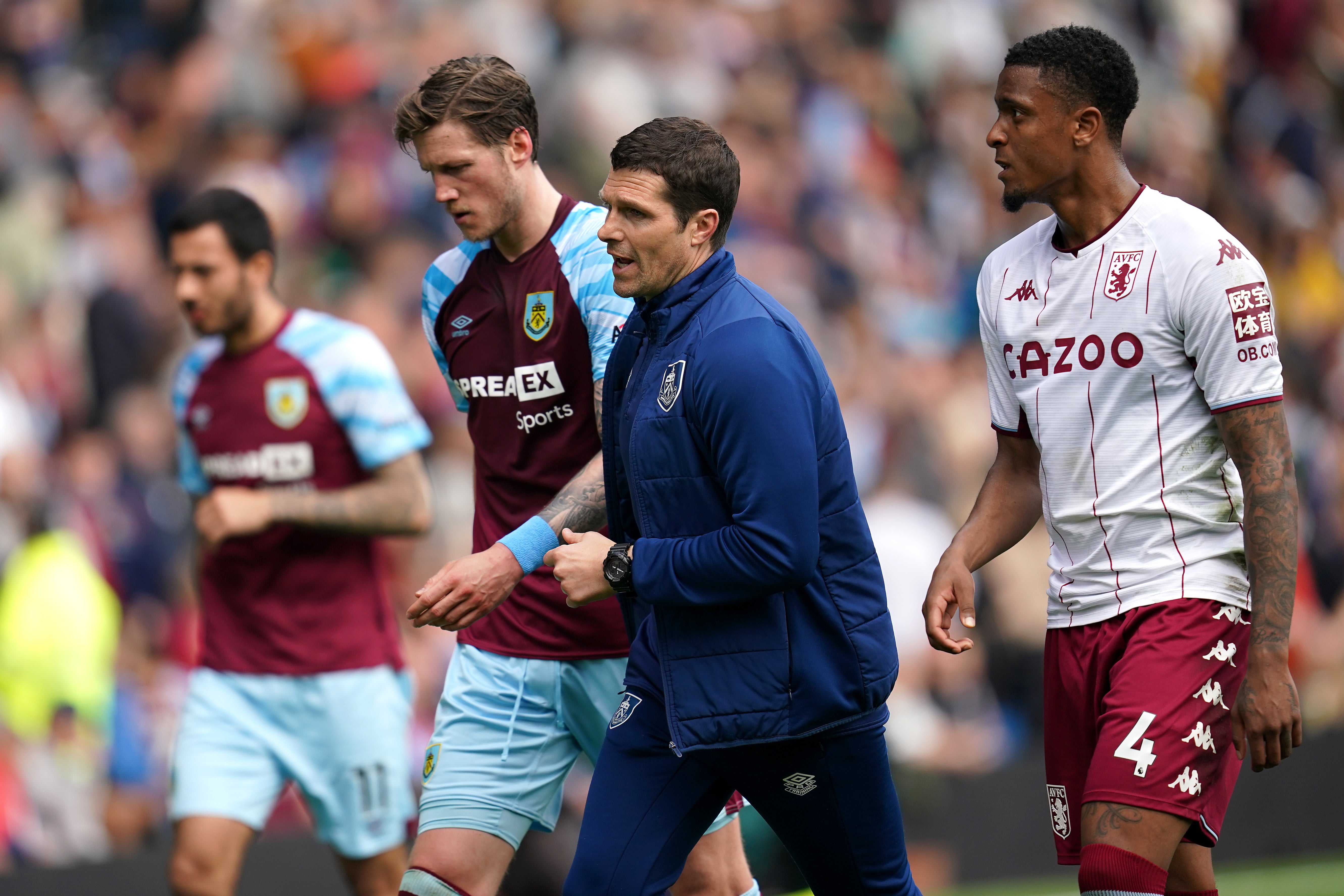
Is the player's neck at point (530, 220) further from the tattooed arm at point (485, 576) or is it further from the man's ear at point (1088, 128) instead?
the man's ear at point (1088, 128)

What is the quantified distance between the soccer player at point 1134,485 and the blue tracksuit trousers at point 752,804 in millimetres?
432

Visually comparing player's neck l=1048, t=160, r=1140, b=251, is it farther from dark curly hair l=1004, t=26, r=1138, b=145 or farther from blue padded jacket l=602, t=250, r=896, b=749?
blue padded jacket l=602, t=250, r=896, b=749

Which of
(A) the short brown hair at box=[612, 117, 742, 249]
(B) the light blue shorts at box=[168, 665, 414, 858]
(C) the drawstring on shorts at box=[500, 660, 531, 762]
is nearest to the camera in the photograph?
(A) the short brown hair at box=[612, 117, 742, 249]

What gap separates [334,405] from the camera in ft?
18.5

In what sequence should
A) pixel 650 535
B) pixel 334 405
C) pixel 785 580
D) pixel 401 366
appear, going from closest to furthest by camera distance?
pixel 785 580, pixel 650 535, pixel 334 405, pixel 401 366

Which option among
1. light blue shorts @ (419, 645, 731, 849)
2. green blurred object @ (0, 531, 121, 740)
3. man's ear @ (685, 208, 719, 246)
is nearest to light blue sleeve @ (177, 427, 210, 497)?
light blue shorts @ (419, 645, 731, 849)

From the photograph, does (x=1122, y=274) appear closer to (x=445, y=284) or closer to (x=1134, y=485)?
(x=1134, y=485)

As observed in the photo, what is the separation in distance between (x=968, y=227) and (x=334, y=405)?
8571mm

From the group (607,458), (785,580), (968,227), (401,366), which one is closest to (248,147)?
(401,366)

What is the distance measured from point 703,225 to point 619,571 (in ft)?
2.86

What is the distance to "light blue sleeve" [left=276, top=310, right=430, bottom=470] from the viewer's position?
558 centimetres

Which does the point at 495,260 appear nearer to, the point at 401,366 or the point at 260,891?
the point at 260,891

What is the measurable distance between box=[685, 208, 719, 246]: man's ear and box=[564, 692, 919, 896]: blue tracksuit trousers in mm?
1146

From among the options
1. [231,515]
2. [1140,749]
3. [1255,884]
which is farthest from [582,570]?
[1255,884]
